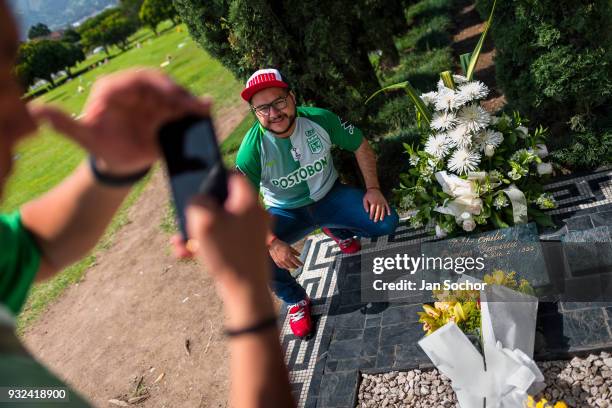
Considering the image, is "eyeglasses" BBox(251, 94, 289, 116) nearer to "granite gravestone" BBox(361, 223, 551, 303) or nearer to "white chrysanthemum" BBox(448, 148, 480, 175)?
"white chrysanthemum" BBox(448, 148, 480, 175)

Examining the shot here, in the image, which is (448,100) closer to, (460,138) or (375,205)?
(460,138)

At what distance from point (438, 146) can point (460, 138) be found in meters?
0.17

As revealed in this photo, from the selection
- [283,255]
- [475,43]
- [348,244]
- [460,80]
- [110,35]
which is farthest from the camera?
[110,35]

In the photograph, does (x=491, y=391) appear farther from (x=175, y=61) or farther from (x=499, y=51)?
(x=175, y=61)

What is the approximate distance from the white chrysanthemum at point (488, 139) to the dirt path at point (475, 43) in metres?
1.92

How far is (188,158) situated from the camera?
3.52ft

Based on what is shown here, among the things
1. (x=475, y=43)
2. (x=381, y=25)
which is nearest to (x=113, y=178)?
(x=381, y=25)

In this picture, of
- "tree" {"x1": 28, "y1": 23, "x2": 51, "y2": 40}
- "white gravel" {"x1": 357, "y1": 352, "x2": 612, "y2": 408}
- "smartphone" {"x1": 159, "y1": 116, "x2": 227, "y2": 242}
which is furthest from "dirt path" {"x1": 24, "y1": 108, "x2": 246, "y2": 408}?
"tree" {"x1": 28, "y1": 23, "x2": 51, "y2": 40}

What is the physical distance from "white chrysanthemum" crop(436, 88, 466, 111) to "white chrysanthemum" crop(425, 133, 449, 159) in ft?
0.73

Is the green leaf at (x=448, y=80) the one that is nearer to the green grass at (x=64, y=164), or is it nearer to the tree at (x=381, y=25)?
the green grass at (x=64, y=164)

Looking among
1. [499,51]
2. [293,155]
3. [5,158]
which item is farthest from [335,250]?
[5,158]

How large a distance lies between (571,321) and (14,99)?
3.25 meters

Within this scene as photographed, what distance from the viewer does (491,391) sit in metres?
2.69

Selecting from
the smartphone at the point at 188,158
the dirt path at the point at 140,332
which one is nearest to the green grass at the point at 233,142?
the dirt path at the point at 140,332
